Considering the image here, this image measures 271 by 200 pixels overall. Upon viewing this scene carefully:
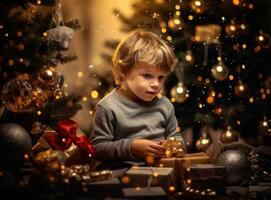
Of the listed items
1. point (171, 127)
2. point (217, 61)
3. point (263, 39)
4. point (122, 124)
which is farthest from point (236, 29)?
point (122, 124)

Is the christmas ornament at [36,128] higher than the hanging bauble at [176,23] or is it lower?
lower

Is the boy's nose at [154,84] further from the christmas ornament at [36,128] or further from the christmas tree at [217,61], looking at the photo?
the christmas ornament at [36,128]

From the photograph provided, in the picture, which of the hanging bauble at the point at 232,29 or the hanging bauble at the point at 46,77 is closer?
the hanging bauble at the point at 46,77

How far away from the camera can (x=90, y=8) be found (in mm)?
3047

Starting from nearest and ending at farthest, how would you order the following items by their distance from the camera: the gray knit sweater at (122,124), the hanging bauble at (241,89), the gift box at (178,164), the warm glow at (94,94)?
the gift box at (178,164) < the gray knit sweater at (122,124) < the hanging bauble at (241,89) < the warm glow at (94,94)

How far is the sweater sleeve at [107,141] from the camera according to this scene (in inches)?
85.6

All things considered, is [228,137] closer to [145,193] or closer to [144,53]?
[144,53]

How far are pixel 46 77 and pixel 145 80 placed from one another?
0.45 meters

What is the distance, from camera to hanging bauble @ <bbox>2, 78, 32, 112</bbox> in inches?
78.3

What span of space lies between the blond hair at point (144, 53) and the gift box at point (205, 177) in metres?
0.50

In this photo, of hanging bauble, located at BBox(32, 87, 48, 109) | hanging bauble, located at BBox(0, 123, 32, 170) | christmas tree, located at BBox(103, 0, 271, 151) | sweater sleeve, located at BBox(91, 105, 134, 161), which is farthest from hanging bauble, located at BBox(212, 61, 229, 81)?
hanging bauble, located at BBox(0, 123, 32, 170)

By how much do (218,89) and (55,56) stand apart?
0.86 meters

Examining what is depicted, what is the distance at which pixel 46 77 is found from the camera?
2.13 meters

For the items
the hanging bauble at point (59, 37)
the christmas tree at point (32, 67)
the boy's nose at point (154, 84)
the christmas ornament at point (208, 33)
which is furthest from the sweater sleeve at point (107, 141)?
the christmas ornament at point (208, 33)
